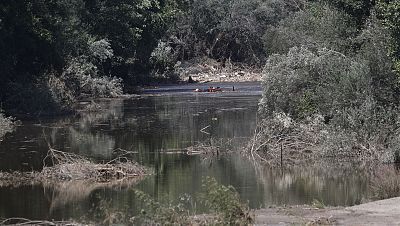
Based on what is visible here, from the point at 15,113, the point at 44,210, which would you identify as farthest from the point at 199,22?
the point at 44,210

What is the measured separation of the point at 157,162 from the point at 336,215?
10968 mm

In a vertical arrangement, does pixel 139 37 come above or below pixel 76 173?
above

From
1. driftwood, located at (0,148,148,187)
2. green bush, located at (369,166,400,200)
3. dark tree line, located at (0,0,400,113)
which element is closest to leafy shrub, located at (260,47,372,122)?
dark tree line, located at (0,0,400,113)

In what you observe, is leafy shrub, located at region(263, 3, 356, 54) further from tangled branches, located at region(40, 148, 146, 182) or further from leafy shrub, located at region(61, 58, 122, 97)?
leafy shrub, located at region(61, 58, 122, 97)

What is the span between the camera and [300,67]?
29750 millimetres

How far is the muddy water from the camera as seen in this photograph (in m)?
20.3

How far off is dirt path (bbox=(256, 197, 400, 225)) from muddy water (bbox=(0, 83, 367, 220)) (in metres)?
1.80

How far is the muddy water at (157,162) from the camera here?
2031 centimetres

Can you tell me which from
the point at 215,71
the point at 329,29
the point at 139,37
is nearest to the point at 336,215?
the point at 329,29

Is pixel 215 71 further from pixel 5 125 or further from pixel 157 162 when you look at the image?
pixel 157 162

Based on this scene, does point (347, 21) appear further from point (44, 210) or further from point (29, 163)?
point (44, 210)

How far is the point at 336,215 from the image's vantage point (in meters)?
16.8

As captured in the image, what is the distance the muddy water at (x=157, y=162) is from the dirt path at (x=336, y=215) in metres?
1.80

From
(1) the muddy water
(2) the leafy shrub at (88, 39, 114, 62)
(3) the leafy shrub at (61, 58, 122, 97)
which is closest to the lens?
(1) the muddy water
